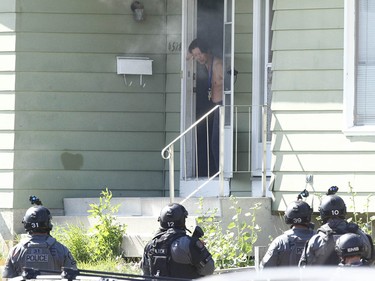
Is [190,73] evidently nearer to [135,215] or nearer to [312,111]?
[135,215]

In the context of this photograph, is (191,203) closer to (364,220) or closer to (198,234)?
(364,220)

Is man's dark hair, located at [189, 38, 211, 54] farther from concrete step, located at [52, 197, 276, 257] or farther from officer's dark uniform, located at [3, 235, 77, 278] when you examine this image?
officer's dark uniform, located at [3, 235, 77, 278]

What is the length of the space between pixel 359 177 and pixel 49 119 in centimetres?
436

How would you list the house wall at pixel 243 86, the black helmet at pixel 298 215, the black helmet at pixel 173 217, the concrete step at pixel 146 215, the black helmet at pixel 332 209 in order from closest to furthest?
the black helmet at pixel 173 217, the black helmet at pixel 332 209, the black helmet at pixel 298 215, the concrete step at pixel 146 215, the house wall at pixel 243 86

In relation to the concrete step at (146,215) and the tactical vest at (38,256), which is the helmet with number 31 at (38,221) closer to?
the tactical vest at (38,256)

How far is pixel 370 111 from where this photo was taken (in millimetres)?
13773

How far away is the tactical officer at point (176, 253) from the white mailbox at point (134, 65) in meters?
5.30

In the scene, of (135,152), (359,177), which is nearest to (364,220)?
(359,177)

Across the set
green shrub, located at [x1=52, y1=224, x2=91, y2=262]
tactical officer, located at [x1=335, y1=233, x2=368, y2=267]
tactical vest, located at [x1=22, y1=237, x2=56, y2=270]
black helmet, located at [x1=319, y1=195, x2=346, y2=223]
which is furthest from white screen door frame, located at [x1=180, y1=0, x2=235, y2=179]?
tactical officer, located at [x1=335, y1=233, x2=368, y2=267]

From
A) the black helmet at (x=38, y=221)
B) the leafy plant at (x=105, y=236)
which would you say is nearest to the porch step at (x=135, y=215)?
the leafy plant at (x=105, y=236)

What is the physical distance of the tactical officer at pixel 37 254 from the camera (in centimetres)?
1052

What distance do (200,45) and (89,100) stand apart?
5.39 ft

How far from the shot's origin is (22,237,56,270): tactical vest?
34.5 feet

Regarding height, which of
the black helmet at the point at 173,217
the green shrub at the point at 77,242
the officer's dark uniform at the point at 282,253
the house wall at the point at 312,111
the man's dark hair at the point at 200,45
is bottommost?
the green shrub at the point at 77,242
